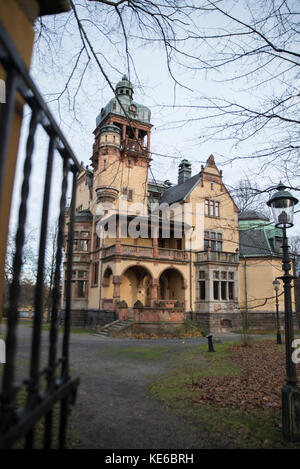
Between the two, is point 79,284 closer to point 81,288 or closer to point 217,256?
point 81,288

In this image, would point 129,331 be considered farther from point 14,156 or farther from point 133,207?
point 14,156

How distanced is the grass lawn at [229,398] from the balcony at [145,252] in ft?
45.9

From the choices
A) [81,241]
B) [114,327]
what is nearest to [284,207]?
[114,327]

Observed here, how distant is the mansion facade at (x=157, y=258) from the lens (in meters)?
24.7

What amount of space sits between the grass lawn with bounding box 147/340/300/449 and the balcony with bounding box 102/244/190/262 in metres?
14.0

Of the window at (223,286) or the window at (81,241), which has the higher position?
the window at (81,241)

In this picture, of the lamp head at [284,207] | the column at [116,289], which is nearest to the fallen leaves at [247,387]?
the lamp head at [284,207]

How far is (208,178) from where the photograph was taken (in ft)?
100

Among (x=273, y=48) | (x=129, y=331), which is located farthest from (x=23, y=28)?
(x=129, y=331)

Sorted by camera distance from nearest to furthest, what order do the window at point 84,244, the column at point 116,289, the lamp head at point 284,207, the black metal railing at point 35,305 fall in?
the black metal railing at point 35,305, the lamp head at point 284,207, the column at point 116,289, the window at point 84,244

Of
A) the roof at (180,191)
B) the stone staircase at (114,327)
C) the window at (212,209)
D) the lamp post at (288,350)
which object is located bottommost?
the stone staircase at (114,327)

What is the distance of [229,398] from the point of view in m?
6.14

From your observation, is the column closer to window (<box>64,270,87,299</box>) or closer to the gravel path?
window (<box>64,270,87,299</box>)

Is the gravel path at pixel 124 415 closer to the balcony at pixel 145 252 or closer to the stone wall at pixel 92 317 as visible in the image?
the stone wall at pixel 92 317
